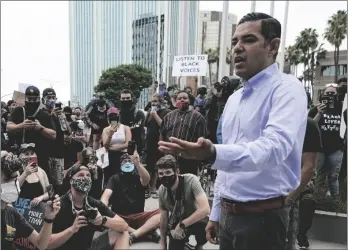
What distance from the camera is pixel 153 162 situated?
514 centimetres

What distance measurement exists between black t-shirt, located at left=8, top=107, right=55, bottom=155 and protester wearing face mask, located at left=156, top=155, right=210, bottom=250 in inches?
64.4

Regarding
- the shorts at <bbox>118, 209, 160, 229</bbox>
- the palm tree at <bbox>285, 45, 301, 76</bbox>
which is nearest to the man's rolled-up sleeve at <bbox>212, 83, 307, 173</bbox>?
the shorts at <bbox>118, 209, 160, 229</bbox>

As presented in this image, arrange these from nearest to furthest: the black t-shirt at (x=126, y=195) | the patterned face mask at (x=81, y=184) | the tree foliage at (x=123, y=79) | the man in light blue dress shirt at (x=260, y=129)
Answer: the man in light blue dress shirt at (x=260, y=129) → the patterned face mask at (x=81, y=184) → the black t-shirt at (x=126, y=195) → the tree foliage at (x=123, y=79)

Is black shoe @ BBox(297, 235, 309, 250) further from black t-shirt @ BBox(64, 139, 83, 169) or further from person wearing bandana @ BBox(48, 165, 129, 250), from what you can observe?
black t-shirt @ BBox(64, 139, 83, 169)

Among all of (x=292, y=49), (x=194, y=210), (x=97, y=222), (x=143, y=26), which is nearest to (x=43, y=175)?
(x=97, y=222)

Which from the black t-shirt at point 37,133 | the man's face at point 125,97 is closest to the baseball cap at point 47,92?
the black t-shirt at point 37,133

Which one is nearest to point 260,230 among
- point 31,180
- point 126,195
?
point 126,195

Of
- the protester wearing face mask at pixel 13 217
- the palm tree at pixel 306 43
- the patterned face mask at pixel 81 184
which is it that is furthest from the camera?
the palm tree at pixel 306 43

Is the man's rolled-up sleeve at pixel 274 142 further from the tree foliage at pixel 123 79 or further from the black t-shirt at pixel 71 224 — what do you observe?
the tree foliage at pixel 123 79

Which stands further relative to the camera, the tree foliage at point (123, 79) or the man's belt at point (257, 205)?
the tree foliage at point (123, 79)

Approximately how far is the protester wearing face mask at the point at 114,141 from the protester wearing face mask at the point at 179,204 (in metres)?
1.42

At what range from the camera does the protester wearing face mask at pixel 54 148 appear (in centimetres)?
414

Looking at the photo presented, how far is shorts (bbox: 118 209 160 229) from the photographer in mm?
2697

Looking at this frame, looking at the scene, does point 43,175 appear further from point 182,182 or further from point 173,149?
point 173,149
